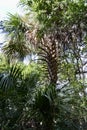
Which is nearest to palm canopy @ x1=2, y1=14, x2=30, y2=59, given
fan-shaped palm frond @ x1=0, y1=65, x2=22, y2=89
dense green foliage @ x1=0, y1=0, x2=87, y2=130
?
dense green foliage @ x1=0, y1=0, x2=87, y2=130

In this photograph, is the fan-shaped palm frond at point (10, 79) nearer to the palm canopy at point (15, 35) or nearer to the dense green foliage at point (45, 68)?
the dense green foliage at point (45, 68)

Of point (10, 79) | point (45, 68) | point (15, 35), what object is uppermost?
point (15, 35)

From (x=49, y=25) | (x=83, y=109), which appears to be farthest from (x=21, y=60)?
(x=83, y=109)

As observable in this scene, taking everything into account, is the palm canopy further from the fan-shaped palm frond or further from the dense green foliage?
the fan-shaped palm frond

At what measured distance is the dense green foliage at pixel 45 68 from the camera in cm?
682

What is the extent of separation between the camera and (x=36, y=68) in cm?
1042

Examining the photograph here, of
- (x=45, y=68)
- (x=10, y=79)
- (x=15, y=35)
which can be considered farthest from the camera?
(x=45, y=68)

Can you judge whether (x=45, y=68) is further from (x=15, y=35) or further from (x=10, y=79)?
(x=10, y=79)

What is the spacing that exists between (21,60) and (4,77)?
2915mm

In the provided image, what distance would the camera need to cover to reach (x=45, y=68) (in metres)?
10.2

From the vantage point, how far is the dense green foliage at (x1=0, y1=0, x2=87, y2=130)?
22.4ft

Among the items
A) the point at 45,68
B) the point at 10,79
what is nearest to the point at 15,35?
the point at 45,68

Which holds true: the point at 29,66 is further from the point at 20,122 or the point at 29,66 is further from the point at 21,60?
the point at 20,122

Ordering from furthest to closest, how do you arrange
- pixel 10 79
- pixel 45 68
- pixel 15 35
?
pixel 45 68, pixel 15 35, pixel 10 79
